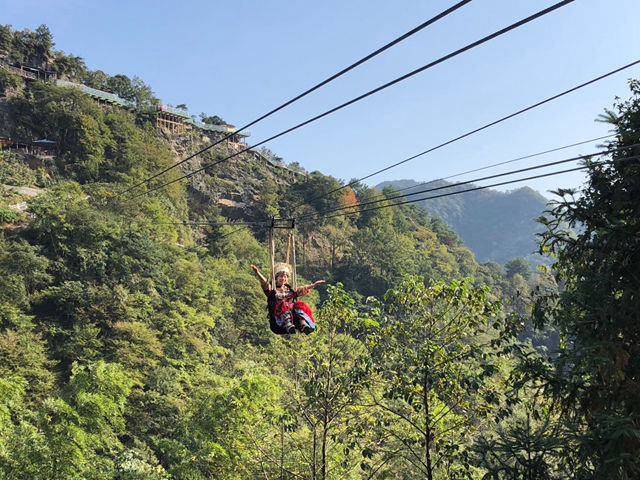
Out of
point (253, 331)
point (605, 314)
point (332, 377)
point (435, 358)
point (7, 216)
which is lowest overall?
point (253, 331)

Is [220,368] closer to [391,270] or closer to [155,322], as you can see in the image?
[155,322]

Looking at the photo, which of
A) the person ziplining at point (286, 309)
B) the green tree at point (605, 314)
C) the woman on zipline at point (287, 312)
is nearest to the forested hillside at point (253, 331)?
the green tree at point (605, 314)

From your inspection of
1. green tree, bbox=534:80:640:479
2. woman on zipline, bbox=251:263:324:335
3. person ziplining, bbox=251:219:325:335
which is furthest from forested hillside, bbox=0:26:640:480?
woman on zipline, bbox=251:263:324:335

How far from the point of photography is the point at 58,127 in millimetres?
34625

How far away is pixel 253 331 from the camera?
28266 mm

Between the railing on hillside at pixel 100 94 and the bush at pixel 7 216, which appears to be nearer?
the bush at pixel 7 216

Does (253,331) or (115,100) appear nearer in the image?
(253,331)

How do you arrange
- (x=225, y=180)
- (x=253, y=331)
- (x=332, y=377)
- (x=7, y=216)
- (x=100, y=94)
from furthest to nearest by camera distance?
1. (x=225, y=180)
2. (x=100, y=94)
3. (x=253, y=331)
4. (x=7, y=216)
5. (x=332, y=377)

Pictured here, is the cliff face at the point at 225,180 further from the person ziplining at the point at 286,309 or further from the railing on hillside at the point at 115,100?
the person ziplining at the point at 286,309

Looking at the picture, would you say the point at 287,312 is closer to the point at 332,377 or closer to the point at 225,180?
the point at 332,377

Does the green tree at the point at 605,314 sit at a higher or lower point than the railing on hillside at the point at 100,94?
lower

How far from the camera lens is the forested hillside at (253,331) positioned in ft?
16.2

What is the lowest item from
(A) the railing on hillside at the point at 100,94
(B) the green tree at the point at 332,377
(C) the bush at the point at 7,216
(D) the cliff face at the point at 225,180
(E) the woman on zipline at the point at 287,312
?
(B) the green tree at the point at 332,377

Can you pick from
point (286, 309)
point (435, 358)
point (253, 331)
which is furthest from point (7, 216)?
point (435, 358)
